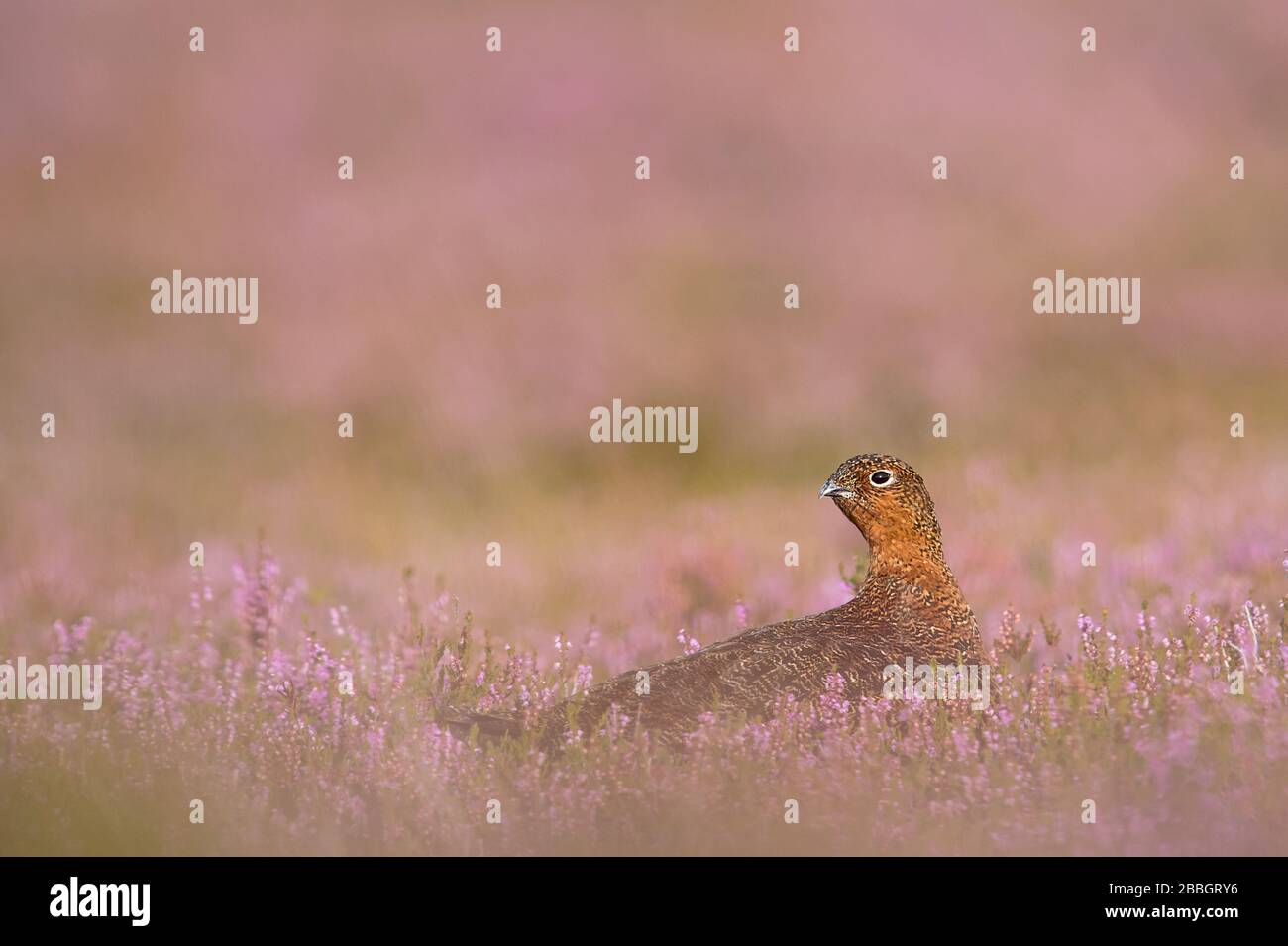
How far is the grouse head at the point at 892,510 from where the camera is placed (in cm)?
729

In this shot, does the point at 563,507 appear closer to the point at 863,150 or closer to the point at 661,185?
the point at 661,185

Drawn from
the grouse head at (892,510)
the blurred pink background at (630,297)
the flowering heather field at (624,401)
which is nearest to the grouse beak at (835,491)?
the grouse head at (892,510)

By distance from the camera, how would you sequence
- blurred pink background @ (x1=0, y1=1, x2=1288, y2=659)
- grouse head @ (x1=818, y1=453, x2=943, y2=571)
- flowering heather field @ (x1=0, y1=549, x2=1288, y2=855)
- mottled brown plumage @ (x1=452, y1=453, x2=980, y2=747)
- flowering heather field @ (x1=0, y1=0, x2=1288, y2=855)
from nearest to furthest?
flowering heather field @ (x1=0, y1=549, x2=1288, y2=855), flowering heather field @ (x1=0, y1=0, x2=1288, y2=855), mottled brown plumage @ (x1=452, y1=453, x2=980, y2=747), grouse head @ (x1=818, y1=453, x2=943, y2=571), blurred pink background @ (x1=0, y1=1, x2=1288, y2=659)

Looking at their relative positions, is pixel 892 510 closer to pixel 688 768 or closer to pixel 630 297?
pixel 688 768

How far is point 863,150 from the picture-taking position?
65.0ft

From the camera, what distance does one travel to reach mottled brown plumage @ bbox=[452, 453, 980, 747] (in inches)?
252

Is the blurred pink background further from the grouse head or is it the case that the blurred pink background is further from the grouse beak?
the grouse beak

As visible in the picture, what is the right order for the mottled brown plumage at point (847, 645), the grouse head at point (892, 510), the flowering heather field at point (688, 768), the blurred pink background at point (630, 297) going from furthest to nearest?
the blurred pink background at point (630, 297) → the grouse head at point (892, 510) → the mottled brown plumage at point (847, 645) → the flowering heather field at point (688, 768)

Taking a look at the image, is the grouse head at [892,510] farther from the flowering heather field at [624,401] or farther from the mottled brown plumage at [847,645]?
the flowering heather field at [624,401]

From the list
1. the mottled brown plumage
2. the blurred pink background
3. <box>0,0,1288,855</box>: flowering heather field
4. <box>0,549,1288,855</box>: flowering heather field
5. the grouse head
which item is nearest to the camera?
<box>0,549,1288,855</box>: flowering heather field

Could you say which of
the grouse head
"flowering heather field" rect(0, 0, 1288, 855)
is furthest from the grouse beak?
"flowering heather field" rect(0, 0, 1288, 855)

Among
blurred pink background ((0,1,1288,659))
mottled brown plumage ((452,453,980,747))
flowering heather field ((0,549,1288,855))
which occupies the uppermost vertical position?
blurred pink background ((0,1,1288,659))

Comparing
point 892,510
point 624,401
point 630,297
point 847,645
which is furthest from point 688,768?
point 630,297

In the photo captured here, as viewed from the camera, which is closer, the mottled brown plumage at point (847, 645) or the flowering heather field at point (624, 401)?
the flowering heather field at point (624, 401)
